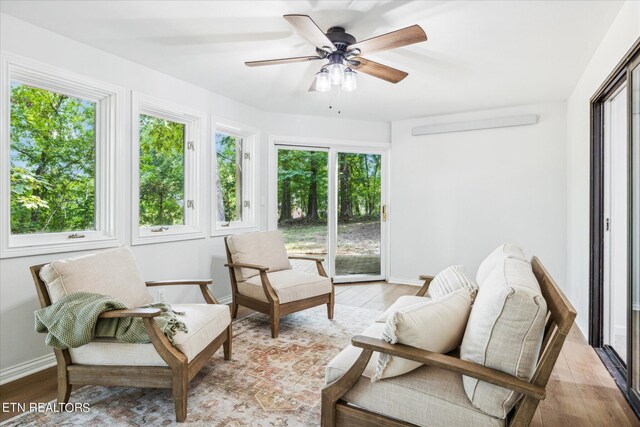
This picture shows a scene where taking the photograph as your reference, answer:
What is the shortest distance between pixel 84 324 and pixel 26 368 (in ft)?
3.54

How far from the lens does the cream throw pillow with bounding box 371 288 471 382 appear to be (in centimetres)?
139

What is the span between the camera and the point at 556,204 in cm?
418

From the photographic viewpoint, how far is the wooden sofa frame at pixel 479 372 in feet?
3.86

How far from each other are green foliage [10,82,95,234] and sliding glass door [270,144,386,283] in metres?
2.21

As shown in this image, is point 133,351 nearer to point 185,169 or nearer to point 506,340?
point 506,340

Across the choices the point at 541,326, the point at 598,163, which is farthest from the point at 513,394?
the point at 598,163

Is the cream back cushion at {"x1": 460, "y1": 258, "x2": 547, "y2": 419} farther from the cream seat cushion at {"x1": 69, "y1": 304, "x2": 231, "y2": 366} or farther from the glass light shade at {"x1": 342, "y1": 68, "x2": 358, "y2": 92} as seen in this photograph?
the glass light shade at {"x1": 342, "y1": 68, "x2": 358, "y2": 92}

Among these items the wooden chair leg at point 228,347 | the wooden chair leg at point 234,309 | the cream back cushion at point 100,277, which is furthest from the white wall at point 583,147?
the cream back cushion at point 100,277

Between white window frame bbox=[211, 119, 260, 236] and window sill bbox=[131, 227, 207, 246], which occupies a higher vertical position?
white window frame bbox=[211, 119, 260, 236]

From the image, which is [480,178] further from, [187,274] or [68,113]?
[68,113]

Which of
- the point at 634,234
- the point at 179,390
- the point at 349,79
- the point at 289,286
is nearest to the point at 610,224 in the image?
the point at 634,234

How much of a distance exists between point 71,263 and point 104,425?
901 mm

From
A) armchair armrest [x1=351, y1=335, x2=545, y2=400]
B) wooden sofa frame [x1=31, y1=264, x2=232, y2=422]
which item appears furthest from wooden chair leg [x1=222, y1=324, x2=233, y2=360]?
armchair armrest [x1=351, y1=335, x2=545, y2=400]

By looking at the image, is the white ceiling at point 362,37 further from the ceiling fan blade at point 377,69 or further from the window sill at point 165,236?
the window sill at point 165,236
